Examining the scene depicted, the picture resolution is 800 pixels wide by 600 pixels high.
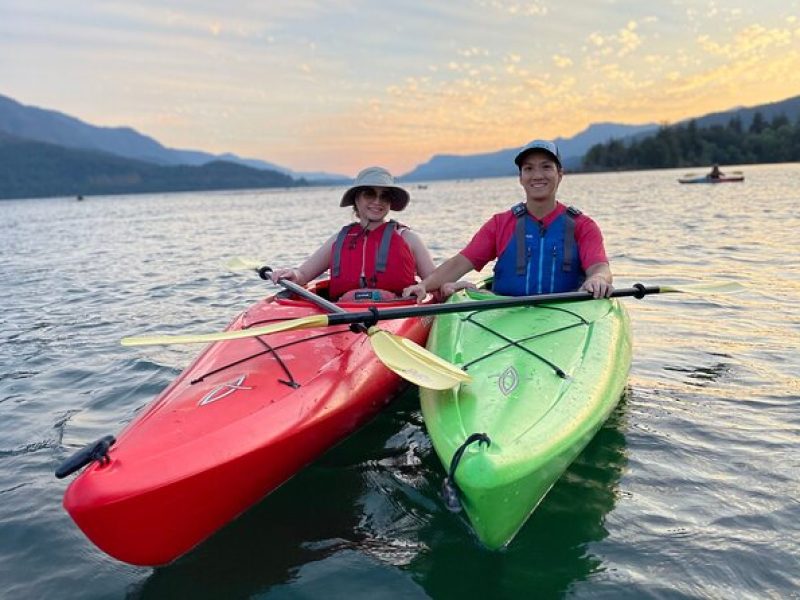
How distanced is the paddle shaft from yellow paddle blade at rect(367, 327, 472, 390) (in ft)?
0.75

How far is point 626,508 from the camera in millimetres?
3455

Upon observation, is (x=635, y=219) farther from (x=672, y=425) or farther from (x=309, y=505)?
(x=309, y=505)

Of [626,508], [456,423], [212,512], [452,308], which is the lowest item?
[626,508]

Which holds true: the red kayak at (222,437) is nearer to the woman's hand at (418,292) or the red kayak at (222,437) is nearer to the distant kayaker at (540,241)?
the woman's hand at (418,292)

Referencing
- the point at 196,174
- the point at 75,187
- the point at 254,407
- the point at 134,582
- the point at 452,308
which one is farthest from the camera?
the point at 196,174

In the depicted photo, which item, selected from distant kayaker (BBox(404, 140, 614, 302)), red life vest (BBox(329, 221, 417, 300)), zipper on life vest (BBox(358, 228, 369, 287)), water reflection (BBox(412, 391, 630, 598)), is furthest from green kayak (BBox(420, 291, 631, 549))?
zipper on life vest (BBox(358, 228, 369, 287))

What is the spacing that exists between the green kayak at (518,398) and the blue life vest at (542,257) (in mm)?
246

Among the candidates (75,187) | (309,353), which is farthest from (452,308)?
(75,187)

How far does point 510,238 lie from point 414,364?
183 cm

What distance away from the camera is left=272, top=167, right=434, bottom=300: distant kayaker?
5402 mm

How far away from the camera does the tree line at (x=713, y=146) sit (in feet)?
317

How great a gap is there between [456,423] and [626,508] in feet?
3.55

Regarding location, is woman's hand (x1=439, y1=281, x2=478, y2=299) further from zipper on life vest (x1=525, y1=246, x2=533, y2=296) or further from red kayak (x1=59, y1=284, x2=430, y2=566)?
red kayak (x1=59, y1=284, x2=430, y2=566)

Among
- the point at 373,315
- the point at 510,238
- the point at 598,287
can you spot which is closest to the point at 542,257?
the point at 510,238
